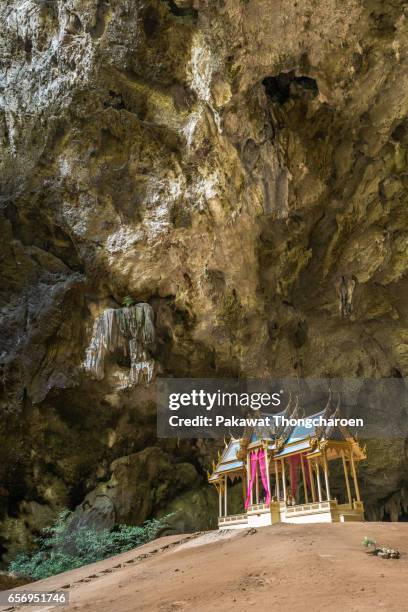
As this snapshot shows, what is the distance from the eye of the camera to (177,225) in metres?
11.2

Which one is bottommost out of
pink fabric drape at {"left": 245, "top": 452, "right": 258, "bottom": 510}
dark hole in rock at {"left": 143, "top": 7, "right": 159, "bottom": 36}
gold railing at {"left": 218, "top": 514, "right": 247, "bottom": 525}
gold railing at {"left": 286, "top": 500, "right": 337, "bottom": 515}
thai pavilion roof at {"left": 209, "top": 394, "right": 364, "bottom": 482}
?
gold railing at {"left": 218, "top": 514, "right": 247, "bottom": 525}

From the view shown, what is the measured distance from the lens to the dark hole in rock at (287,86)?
9.88 m

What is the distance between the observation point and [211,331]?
12.1 meters

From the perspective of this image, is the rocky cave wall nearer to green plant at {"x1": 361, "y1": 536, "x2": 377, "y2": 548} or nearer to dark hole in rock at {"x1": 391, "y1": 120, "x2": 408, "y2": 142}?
dark hole in rock at {"x1": 391, "y1": 120, "x2": 408, "y2": 142}

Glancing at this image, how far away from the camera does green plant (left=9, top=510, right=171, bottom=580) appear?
394 inches

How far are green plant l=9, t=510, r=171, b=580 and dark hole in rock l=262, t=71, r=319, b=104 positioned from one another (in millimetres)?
9810

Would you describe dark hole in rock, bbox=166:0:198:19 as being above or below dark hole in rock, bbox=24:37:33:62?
below

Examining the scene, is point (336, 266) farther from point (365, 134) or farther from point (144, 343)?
point (144, 343)

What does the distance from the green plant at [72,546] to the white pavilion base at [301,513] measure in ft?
9.90

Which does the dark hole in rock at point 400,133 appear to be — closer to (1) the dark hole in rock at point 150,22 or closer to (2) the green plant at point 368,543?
(1) the dark hole in rock at point 150,22

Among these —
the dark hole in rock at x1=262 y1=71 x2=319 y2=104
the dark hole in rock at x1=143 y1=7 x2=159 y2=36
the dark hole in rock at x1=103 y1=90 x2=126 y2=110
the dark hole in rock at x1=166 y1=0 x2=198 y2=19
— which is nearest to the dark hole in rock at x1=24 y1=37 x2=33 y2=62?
the dark hole in rock at x1=103 y1=90 x2=126 y2=110

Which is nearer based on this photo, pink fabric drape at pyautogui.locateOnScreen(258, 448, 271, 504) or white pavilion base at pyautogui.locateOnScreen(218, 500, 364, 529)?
white pavilion base at pyautogui.locateOnScreen(218, 500, 364, 529)

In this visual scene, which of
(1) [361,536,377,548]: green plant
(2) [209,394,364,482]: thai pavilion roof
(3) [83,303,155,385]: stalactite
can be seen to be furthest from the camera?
(3) [83,303,155,385]: stalactite

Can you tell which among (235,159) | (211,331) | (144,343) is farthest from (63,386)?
(235,159)
